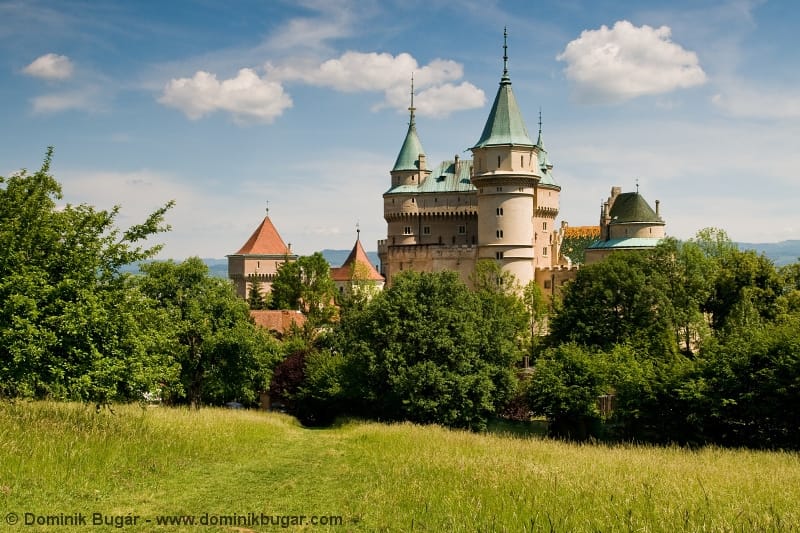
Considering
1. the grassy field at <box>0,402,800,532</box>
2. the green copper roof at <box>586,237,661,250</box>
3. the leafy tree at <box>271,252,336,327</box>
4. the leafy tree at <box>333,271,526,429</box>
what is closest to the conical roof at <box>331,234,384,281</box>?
the leafy tree at <box>271,252,336,327</box>

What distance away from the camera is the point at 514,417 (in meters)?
37.5

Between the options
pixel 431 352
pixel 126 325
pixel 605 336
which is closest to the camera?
pixel 126 325

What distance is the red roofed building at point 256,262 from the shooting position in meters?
76.8

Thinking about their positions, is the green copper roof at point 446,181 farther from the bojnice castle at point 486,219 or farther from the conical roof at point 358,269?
the conical roof at point 358,269

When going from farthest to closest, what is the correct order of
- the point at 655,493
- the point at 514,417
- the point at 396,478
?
the point at 514,417 < the point at 396,478 < the point at 655,493

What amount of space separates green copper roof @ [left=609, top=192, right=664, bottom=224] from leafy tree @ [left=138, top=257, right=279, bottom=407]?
41.5 metres

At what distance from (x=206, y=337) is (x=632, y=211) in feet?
146

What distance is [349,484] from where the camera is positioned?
43.8 ft

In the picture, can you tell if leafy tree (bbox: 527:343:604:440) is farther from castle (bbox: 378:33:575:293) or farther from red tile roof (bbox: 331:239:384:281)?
red tile roof (bbox: 331:239:384:281)

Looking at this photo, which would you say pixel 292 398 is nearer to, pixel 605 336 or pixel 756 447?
pixel 605 336

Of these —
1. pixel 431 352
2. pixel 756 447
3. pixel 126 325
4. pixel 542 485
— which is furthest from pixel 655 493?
pixel 431 352

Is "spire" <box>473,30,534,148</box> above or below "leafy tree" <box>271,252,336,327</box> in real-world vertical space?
above

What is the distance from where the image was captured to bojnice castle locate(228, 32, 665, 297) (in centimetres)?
5969

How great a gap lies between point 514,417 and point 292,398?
11.3 m
